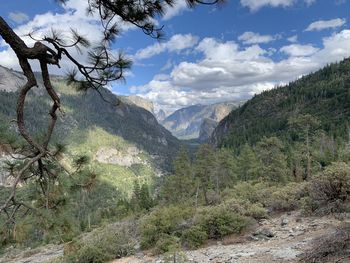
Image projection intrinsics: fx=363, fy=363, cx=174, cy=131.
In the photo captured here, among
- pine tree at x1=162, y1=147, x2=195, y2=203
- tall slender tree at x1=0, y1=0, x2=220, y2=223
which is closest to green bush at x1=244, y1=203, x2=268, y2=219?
tall slender tree at x1=0, y1=0, x2=220, y2=223

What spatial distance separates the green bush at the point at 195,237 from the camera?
13.5 m

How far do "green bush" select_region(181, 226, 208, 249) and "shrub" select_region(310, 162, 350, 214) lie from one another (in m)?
4.23

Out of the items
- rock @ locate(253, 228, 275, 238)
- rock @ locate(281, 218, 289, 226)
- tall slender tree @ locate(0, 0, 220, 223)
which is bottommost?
rock @ locate(253, 228, 275, 238)

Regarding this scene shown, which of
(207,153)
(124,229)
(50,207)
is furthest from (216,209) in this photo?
→ (207,153)

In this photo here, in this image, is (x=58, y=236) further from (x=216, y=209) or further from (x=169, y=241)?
(x=216, y=209)

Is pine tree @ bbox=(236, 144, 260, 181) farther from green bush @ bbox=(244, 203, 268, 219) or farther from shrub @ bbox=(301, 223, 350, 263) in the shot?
shrub @ bbox=(301, 223, 350, 263)

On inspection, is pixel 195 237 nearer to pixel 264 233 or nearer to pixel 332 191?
pixel 264 233

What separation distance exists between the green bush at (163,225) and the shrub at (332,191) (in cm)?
551

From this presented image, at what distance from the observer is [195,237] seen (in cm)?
1364

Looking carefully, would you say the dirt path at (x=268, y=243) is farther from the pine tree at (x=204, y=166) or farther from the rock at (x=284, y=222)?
the pine tree at (x=204, y=166)

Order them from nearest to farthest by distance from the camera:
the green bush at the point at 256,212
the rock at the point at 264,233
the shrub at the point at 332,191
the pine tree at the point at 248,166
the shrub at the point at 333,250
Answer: the shrub at the point at 333,250 < the rock at the point at 264,233 < the shrub at the point at 332,191 < the green bush at the point at 256,212 < the pine tree at the point at 248,166

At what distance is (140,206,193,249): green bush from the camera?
598 inches

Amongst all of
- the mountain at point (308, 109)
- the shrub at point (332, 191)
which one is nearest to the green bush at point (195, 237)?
the shrub at point (332, 191)

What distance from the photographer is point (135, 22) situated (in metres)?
4.44
